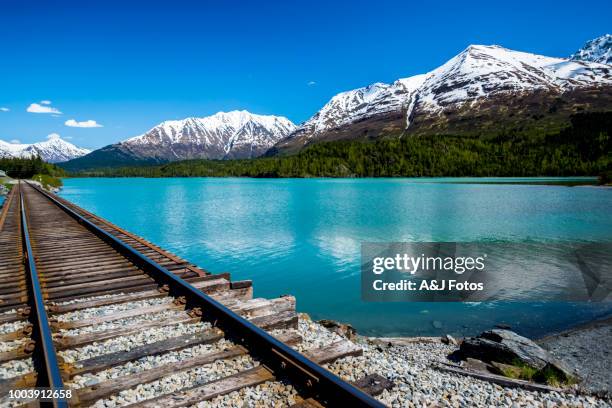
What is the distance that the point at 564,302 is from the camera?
18.4m

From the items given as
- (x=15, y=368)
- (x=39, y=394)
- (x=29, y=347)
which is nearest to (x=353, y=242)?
(x=29, y=347)

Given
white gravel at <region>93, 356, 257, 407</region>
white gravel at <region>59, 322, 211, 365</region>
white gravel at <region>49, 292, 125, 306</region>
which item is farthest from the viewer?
white gravel at <region>49, 292, 125, 306</region>

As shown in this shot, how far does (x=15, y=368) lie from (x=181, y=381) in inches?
102

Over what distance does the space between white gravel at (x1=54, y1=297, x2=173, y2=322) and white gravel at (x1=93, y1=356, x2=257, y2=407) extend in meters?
3.25

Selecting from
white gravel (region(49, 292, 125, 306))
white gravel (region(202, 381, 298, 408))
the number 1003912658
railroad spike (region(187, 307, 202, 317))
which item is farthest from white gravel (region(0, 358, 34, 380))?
white gravel (region(202, 381, 298, 408))

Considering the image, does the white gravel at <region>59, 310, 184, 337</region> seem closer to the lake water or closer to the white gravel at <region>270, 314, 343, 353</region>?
the white gravel at <region>270, 314, 343, 353</region>

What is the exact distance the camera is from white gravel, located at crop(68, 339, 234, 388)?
17.6 feet

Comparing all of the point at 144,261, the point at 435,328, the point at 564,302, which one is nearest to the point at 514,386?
the point at 435,328

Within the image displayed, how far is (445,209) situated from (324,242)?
31406 mm

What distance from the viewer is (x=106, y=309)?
8.48 meters

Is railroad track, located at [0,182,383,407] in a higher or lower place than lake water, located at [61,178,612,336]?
higher

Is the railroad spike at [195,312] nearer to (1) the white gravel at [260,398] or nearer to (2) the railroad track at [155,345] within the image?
(2) the railroad track at [155,345]

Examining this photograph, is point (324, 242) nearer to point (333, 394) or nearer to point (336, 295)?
point (336, 295)

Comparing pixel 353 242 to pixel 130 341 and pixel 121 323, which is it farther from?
pixel 130 341
